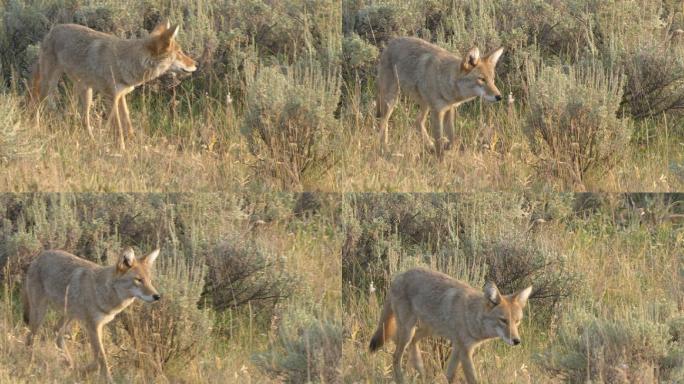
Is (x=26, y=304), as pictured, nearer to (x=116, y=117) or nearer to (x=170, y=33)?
(x=116, y=117)

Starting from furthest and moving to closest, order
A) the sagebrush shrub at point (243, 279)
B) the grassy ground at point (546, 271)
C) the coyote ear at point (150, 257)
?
the sagebrush shrub at point (243, 279) → the coyote ear at point (150, 257) → the grassy ground at point (546, 271)

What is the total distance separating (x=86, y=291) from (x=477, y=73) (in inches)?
167

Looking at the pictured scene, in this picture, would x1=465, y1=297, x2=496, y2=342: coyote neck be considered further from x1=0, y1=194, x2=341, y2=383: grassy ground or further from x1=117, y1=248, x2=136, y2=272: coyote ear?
x1=117, y1=248, x2=136, y2=272: coyote ear

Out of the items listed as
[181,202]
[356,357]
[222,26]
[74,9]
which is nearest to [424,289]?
[356,357]

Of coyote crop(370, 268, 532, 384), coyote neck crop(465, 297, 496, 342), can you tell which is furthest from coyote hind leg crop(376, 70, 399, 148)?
coyote neck crop(465, 297, 496, 342)

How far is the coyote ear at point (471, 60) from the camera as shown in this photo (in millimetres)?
11914

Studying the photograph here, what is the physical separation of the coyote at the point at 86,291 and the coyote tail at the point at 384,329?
2.01 meters

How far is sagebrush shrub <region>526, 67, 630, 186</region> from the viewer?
12.0m

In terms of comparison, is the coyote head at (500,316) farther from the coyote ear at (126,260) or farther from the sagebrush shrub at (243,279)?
the coyote ear at (126,260)

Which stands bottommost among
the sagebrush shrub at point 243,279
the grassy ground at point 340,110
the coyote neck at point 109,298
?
the sagebrush shrub at point 243,279

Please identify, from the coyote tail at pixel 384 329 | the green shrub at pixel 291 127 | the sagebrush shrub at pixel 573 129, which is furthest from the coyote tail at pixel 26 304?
the sagebrush shrub at pixel 573 129

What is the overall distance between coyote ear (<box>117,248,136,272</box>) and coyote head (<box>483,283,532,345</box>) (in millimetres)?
3141

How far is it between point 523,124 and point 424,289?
7.38ft

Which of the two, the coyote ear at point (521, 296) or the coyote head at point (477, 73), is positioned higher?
the coyote head at point (477, 73)
